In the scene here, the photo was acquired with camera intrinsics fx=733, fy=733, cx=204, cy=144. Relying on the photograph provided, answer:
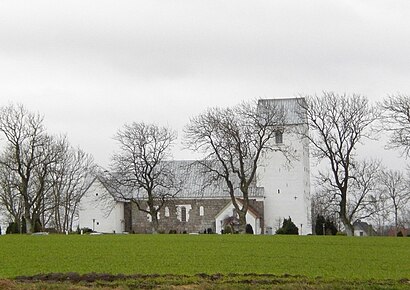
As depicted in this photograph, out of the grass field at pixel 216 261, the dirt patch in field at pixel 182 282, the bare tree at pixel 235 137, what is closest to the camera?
the dirt patch in field at pixel 182 282

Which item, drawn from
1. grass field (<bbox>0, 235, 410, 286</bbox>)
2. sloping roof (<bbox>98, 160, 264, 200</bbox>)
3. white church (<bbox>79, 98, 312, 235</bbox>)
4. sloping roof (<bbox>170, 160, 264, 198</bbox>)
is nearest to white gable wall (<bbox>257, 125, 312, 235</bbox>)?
white church (<bbox>79, 98, 312, 235</bbox>)

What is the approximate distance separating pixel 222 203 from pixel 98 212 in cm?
1747

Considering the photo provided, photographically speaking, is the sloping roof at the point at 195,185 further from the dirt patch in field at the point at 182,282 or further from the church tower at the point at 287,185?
the dirt patch in field at the point at 182,282

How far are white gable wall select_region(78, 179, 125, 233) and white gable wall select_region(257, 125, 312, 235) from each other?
21360 mm

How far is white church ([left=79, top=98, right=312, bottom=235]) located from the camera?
309 feet

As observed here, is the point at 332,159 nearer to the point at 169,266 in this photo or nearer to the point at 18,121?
the point at 18,121

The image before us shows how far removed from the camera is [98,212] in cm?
10250

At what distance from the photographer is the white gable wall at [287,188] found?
310ft

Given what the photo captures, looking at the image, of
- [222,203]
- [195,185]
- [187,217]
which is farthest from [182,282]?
[195,185]

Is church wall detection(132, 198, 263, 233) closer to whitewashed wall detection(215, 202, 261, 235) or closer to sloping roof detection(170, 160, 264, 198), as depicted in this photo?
sloping roof detection(170, 160, 264, 198)

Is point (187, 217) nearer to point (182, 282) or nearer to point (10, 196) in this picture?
point (10, 196)

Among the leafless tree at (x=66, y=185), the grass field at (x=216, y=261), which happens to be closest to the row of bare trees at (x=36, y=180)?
the leafless tree at (x=66, y=185)

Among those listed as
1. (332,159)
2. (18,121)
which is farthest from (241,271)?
(18,121)

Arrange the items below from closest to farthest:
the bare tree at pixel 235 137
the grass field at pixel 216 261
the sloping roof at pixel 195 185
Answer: the grass field at pixel 216 261
the bare tree at pixel 235 137
the sloping roof at pixel 195 185
